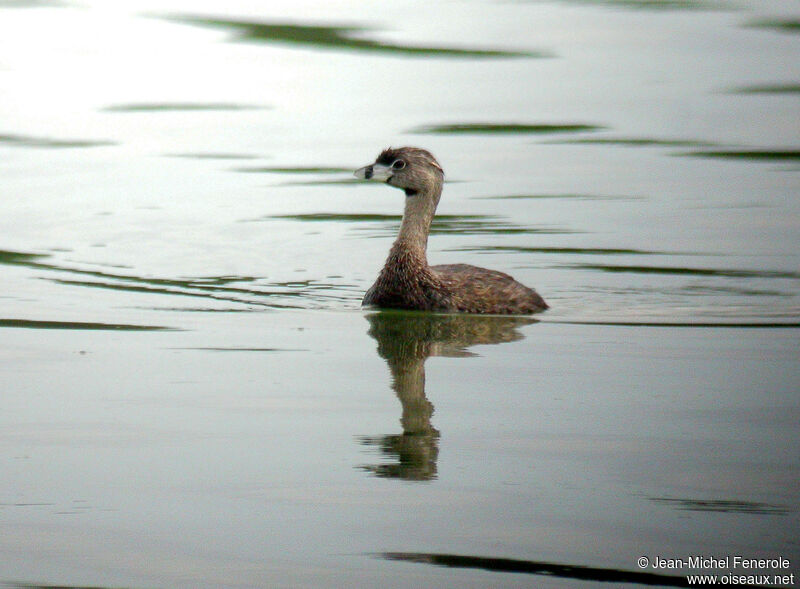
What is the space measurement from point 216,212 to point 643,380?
26.4 feet

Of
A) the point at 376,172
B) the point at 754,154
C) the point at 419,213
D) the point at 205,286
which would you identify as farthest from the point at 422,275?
the point at 754,154

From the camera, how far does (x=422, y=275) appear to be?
35.8 ft

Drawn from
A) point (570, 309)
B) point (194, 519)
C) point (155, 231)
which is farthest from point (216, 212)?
point (194, 519)

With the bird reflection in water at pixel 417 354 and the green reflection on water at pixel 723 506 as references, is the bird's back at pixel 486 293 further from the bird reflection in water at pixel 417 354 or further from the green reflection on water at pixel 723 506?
the green reflection on water at pixel 723 506

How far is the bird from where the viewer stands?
10.7 meters

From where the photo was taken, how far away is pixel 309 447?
6.51m

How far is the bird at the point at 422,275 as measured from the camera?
1073cm

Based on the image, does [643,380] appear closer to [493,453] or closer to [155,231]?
[493,453]

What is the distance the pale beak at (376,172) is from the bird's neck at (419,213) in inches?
11.7

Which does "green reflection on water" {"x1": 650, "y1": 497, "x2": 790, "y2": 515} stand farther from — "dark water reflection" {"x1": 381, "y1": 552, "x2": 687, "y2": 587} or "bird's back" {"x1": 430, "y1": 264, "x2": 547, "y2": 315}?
"bird's back" {"x1": 430, "y1": 264, "x2": 547, "y2": 315}

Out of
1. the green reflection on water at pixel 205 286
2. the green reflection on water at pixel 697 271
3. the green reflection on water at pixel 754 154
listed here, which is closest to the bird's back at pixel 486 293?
the green reflection on water at pixel 205 286

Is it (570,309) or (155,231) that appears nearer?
(570,309)

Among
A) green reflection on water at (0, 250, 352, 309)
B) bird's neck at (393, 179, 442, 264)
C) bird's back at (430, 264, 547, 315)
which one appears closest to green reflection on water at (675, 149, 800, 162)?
green reflection on water at (0, 250, 352, 309)

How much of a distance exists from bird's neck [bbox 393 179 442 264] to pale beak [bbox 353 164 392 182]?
297mm
